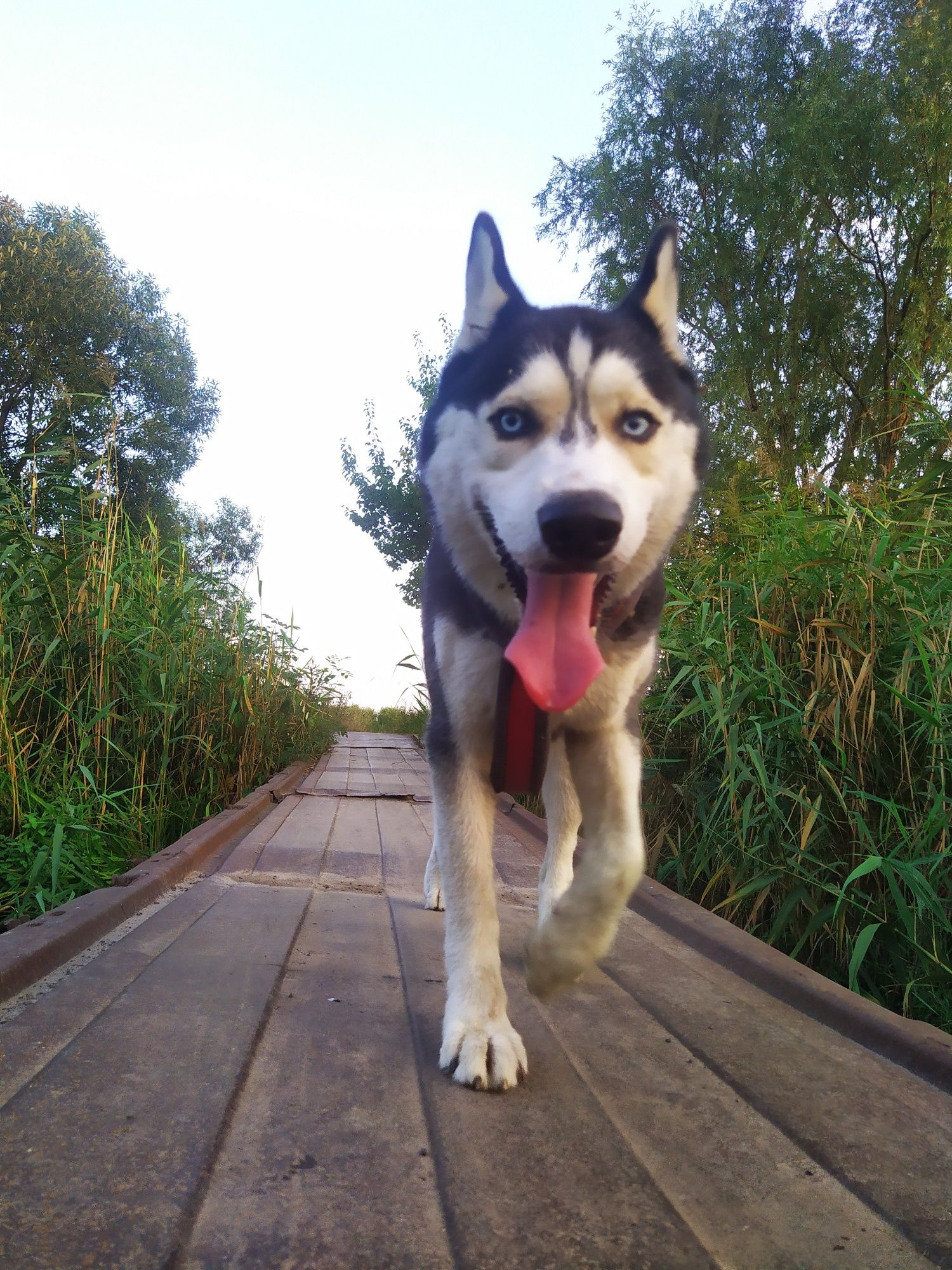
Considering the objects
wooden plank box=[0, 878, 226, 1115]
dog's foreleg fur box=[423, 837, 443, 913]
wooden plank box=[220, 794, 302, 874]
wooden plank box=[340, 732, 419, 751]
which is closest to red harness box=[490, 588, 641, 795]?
wooden plank box=[0, 878, 226, 1115]

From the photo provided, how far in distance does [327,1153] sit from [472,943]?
0.54m

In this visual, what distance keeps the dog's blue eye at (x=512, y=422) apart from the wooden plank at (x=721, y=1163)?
4.16ft

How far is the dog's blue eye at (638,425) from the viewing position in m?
1.65

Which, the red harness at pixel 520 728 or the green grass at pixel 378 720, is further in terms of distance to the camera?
the green grass at pixel 378 720

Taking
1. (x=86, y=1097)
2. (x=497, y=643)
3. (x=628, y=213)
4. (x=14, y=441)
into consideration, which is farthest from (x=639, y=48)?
(x=86, y=1097)

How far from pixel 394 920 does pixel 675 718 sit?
1352 mm

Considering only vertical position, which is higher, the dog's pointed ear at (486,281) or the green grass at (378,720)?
the dog's pointed ear at (486,281)

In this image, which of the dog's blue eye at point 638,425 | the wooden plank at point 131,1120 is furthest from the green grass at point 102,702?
the dog's blue eye at point 638,425

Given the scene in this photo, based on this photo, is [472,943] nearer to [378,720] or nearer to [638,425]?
[638,425]

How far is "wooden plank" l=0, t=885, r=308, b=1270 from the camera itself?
1.02 metres

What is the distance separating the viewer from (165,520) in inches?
613

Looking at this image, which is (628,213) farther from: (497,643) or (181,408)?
(497,643)

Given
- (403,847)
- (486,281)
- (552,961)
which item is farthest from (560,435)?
(403,847)

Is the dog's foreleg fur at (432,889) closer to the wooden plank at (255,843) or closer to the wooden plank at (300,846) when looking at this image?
the wooden plank at (300,846)
